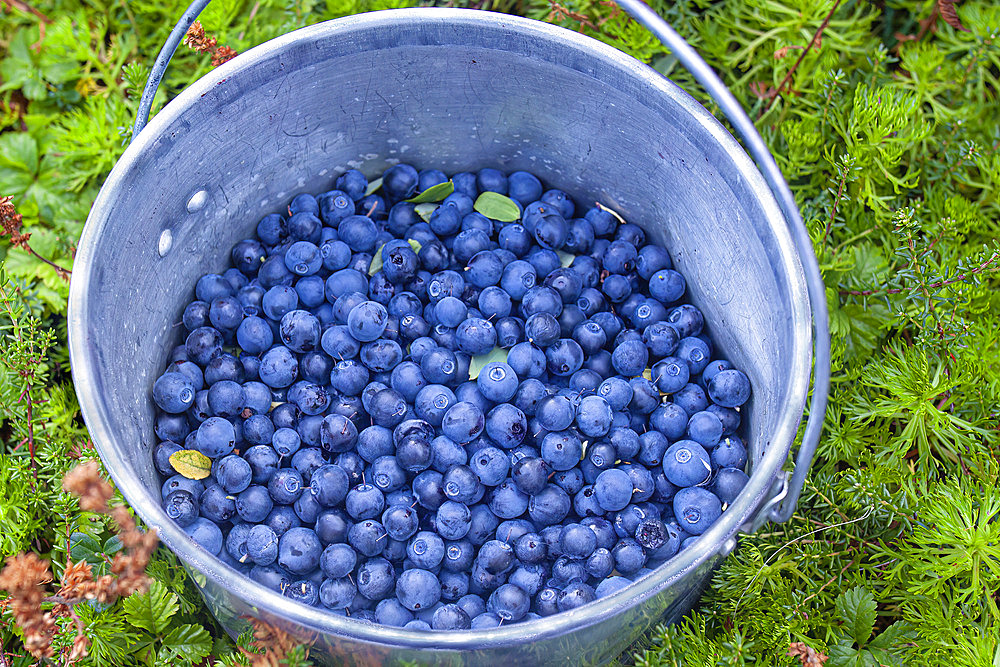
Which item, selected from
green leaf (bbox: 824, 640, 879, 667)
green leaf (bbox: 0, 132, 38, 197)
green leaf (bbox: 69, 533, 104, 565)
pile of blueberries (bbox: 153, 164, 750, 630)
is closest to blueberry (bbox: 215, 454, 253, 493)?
pile of blueberries (bbox: 153, 164, 750, 630)

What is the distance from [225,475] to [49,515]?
596mm

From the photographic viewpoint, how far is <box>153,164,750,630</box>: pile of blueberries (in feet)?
4.87

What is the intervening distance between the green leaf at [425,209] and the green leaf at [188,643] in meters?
1.08

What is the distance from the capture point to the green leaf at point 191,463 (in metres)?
1.55

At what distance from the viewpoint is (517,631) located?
3.61ft

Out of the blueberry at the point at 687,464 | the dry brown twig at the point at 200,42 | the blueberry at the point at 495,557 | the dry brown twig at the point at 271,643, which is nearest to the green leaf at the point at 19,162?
the dry brown twig at the point at 200,42

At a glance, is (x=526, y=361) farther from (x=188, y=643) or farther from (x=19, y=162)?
(x=19, y=162)

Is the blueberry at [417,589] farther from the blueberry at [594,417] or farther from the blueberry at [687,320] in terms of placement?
the blueberry at [687,320]

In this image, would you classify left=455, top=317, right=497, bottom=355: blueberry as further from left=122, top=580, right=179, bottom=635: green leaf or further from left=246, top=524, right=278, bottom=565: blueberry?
left=122, top=580, right=179, bottom=635: green leaf

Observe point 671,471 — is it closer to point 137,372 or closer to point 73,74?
point 137,372

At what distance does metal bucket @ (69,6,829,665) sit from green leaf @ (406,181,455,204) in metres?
0.13

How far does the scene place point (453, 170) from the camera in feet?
6.81

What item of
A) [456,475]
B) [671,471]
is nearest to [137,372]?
[456,475]

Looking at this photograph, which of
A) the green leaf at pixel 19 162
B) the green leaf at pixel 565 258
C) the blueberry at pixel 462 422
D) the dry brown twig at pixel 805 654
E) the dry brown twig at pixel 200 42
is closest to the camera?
the dry brown twig at pixel 805 654
